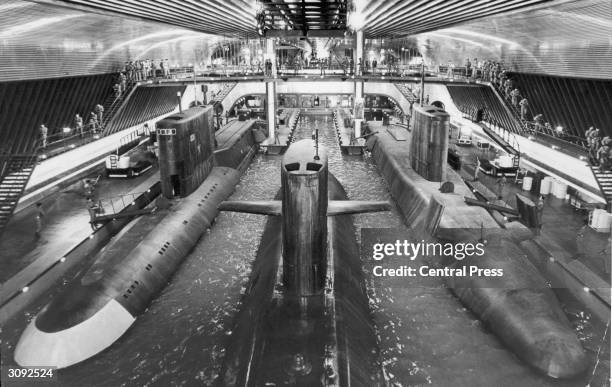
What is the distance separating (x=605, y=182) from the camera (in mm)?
12641

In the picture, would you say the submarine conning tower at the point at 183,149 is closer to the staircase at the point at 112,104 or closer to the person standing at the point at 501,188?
the person standing at the point at 501,188

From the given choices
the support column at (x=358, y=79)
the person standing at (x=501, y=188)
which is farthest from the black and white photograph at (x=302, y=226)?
the support column at (x=358, y=79)

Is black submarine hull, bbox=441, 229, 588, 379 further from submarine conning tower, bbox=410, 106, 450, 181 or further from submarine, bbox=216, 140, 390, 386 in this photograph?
submarine conning tower, bbox=410, 106, 450, 181

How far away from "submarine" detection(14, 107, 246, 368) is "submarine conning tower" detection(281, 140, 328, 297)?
3051 mm

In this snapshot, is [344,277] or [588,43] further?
[588,43]

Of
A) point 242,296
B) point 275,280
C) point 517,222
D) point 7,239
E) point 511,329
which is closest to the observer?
point 511,329

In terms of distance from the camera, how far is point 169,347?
8.05 meters

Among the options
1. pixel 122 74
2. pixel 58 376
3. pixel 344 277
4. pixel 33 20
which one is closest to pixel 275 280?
pixel 344 277

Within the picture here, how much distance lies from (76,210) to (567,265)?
1349 cm

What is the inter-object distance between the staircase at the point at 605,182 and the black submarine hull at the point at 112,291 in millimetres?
10037

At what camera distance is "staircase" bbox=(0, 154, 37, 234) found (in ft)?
43.7

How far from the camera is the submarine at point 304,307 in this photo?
616cm

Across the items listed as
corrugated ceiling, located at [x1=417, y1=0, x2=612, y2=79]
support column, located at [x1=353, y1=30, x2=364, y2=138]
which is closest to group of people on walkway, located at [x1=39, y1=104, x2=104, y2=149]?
support column, located at [x1=353, y1=30, x2=364, y2=138]

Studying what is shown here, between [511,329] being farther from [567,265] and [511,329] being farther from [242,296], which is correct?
[242,296]
